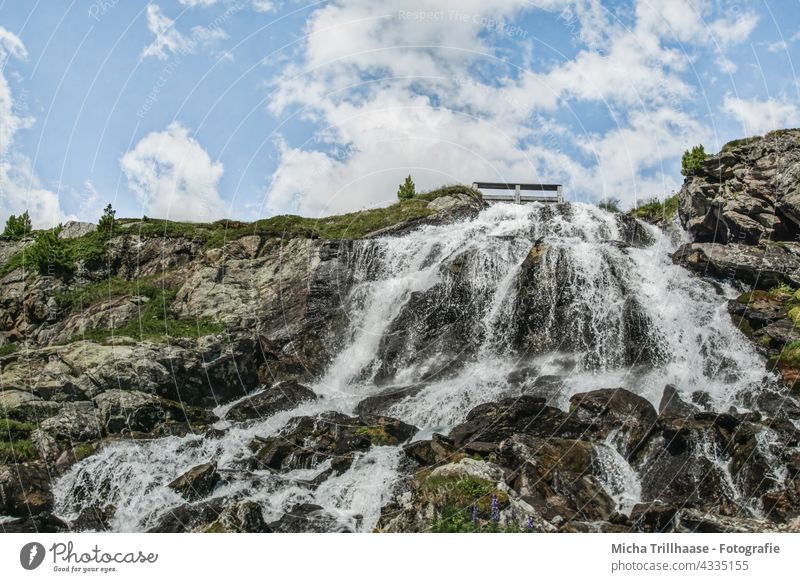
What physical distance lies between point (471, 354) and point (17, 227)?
45.1 m

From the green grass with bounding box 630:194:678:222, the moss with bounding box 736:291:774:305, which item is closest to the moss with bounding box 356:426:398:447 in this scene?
the moss with bounding box 736:291:774:305

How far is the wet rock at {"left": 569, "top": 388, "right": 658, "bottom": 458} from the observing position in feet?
62.1

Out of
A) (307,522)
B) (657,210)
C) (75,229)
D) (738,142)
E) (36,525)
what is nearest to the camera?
(307,522)

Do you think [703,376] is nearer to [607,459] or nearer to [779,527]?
[607,459]

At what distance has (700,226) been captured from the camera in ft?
125

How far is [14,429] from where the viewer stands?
21906 millimetres

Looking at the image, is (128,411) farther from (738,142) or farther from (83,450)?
(738,142)

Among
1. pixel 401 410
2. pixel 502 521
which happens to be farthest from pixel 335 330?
pixel 502 521

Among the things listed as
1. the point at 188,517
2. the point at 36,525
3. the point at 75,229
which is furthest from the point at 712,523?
the point at 75,229

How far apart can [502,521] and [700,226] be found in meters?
31.3

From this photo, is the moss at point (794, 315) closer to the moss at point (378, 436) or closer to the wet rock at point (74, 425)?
the moss at point (378, 436)

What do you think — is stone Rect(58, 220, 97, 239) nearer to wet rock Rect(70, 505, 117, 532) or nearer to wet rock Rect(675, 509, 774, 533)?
wet rock Rect(70, 505, 117, 532)

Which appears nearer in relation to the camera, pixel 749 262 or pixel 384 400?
pixel 384 400

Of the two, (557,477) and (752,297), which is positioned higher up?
(752,297)
